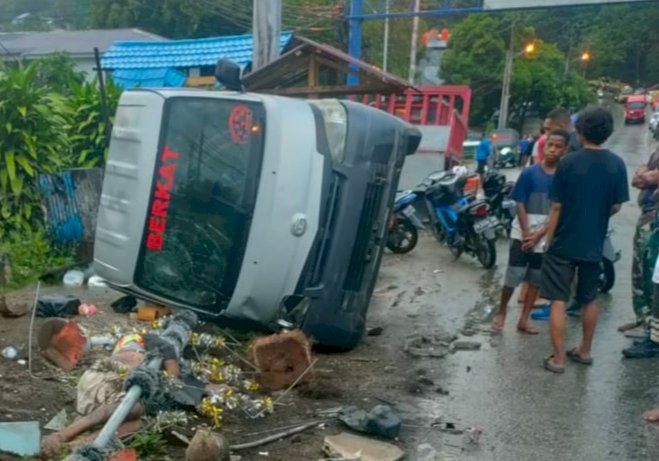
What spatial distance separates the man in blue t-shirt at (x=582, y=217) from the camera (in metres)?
6.11

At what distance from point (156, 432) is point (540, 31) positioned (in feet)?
221

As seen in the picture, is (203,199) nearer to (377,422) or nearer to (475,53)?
(377,422)

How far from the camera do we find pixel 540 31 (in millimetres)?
67750

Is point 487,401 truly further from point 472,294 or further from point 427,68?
point 427,68

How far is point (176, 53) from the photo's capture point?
2305 cm

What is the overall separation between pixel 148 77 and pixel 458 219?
44.8ft

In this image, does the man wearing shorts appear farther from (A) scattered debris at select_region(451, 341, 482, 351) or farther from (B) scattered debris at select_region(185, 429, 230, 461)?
(B) scattered debris at select_region(185, 429, 230, 461)

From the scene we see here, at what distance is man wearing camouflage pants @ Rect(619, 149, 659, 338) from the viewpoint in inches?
272

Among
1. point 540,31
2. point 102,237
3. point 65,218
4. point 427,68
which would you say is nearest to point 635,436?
point 102,237

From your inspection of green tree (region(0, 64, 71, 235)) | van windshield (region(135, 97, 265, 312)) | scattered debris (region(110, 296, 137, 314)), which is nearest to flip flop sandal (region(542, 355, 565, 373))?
van windshield (region(135, 97, 265, 312))

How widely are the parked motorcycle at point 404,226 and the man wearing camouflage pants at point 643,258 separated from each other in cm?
432

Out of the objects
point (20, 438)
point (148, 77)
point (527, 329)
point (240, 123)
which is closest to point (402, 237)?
point (527, 329)

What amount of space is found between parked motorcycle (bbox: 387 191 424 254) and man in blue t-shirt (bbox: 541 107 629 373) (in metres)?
5.35

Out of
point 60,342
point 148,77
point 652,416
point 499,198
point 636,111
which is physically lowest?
point 60,342
